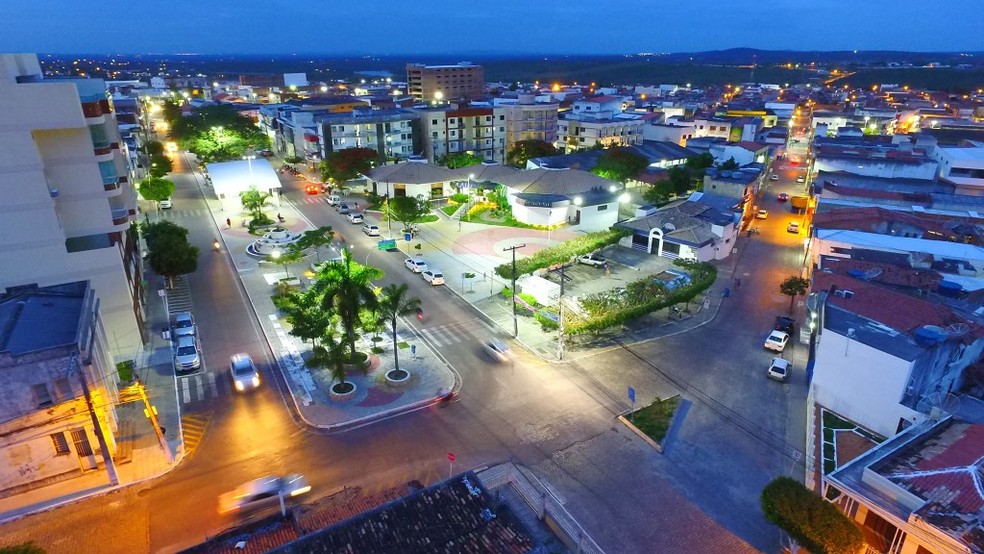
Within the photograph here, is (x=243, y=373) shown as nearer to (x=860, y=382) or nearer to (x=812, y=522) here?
(x=812, y=522)

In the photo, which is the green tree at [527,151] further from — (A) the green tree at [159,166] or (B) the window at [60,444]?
(B) the window at [60,444]

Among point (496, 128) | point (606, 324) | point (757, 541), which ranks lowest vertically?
point (757, 541)

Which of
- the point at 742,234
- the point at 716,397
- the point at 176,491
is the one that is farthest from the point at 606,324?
the point at 742,234

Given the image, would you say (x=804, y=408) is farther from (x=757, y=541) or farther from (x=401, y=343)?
(x=401, y=343)

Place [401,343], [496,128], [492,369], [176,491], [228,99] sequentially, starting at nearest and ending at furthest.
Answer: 1. [176,491]
2. [492,369]
3. [401,343]
4. [496,128]
5. [228,99]

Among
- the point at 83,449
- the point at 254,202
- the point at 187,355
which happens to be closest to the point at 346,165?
the point at 254,202

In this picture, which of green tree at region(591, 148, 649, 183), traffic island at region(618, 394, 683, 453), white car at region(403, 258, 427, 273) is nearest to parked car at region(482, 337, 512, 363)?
traffic island at region(618, 394, 683, 453)

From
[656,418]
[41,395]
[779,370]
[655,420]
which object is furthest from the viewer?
[779,370]
